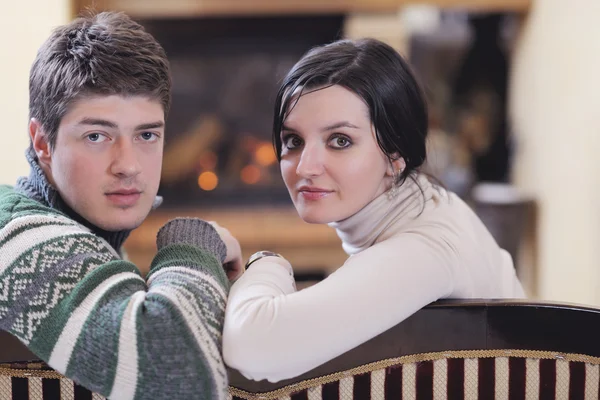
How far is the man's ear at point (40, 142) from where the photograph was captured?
3.54ft

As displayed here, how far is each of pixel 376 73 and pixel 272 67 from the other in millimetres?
2757

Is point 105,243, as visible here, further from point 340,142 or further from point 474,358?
point 474,358

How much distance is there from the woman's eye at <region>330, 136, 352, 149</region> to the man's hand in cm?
25

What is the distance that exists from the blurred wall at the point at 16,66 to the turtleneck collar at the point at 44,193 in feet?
7.78

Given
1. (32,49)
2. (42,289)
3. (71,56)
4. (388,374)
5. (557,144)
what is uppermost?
(32,49)

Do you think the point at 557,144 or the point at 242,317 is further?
the point at 557,144

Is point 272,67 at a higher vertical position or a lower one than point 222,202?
higher

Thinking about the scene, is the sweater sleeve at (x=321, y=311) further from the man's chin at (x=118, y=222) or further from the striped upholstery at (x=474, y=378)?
the man's chin at (x=118, y=222)

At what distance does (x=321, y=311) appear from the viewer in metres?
0.83

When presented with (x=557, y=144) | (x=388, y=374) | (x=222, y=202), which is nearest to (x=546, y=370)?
(x=388, y=374)

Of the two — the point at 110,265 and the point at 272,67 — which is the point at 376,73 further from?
the point at 272,67

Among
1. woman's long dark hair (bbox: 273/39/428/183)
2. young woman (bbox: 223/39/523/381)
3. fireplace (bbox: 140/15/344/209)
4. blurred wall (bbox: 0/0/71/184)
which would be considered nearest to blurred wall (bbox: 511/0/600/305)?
fireplace (bbox: 140/15/344/209)

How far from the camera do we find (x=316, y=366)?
0.88 m

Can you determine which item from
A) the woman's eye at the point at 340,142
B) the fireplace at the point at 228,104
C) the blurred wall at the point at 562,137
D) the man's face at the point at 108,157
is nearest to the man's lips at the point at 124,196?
the man's face at the point at 108,157
